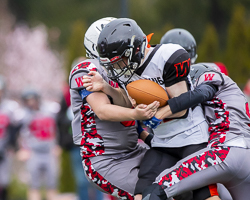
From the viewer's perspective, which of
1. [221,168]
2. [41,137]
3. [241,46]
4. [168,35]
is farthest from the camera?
[241,46]

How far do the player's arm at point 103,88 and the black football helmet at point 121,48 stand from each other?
116mm

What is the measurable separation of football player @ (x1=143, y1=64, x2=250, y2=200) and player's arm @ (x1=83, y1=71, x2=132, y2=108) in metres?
0.45

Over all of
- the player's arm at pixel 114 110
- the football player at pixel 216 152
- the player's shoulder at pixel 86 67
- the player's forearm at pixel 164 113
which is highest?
the player's shoulder at pixel 86 67

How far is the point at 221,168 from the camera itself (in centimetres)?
270

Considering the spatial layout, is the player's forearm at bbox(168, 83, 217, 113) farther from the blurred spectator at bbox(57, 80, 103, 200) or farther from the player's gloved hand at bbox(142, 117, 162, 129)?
the blurred spectator at bbox(57, 80, 103, 200)

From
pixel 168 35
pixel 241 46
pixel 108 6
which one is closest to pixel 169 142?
pixel 168 35

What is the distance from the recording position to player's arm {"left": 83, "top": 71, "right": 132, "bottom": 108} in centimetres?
291

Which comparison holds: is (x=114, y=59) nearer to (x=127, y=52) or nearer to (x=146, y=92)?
(x=127, y=52)

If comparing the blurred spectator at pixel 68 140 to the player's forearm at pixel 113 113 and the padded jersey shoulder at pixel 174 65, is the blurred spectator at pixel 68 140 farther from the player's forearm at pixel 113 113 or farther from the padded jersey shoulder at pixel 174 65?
the padded jersey shoulder at pixel 174 65

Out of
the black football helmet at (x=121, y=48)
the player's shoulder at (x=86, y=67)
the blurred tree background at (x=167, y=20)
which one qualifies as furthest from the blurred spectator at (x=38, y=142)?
the black football helmet at (x=121, y=48)

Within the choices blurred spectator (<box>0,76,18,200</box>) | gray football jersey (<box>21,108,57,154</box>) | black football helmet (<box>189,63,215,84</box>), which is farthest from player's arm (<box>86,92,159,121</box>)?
blurred spectator (<box>0,76,18,200</box>)

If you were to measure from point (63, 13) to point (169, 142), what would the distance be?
17.9m

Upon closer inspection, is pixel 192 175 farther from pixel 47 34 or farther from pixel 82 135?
pixel 47 34

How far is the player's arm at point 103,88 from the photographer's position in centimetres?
291
